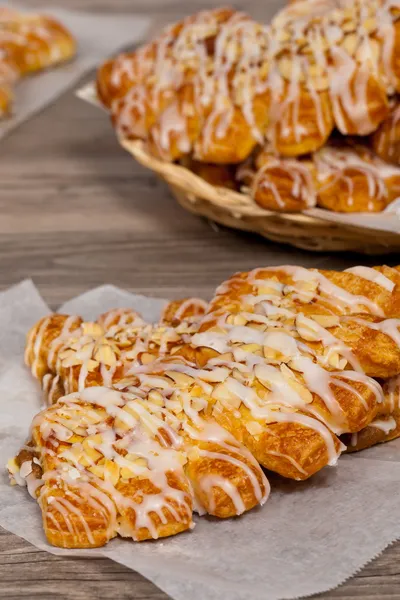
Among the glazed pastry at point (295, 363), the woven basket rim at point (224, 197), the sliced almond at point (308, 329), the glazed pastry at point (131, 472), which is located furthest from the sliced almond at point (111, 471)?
the woven basket rim at point (224, 197)

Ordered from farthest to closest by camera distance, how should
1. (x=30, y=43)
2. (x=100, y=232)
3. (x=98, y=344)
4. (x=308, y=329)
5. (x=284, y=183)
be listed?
(x=30, y=43) → (x=100, y=232) → (x=284, y=183) → (x=98, y=344) → (x=308, y=329)

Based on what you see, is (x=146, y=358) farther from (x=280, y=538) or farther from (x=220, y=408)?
(x=280, y=538)

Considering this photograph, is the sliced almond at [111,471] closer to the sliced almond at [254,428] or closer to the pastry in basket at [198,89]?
the sliced almond at [254,428]

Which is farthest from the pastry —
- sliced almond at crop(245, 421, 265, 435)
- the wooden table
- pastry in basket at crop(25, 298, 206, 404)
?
sliced almond at crop(245, 421, 265, 435)

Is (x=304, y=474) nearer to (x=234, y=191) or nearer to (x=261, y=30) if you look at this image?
(x=234, y=191)

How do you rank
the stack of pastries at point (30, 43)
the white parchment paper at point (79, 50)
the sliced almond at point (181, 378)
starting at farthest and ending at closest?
1. the stack of pastries at point (30, 43)
2. the white parchment paper at point (79, 50)
3. the sliced almond at point (181, 378)

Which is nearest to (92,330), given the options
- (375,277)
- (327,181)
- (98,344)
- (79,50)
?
(98,344)

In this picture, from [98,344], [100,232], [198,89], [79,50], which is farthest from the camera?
[79,50]
